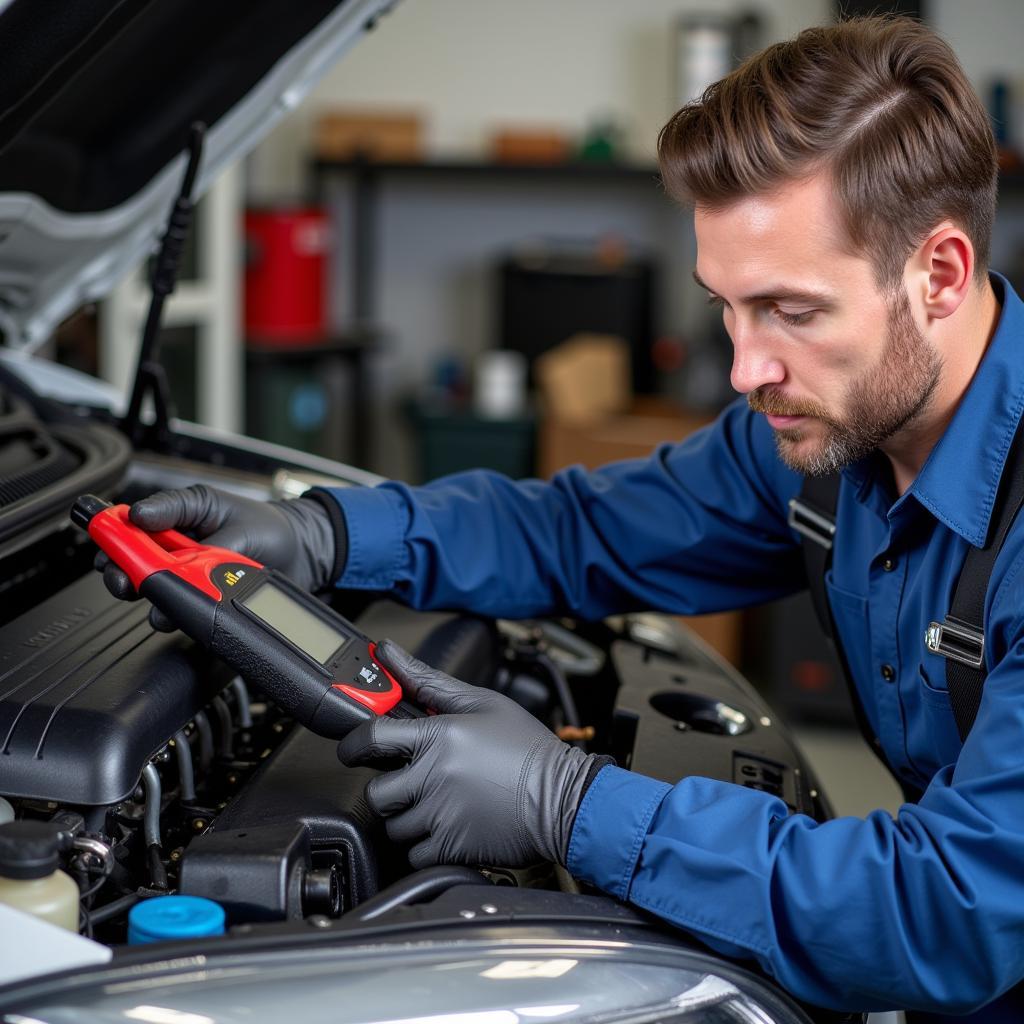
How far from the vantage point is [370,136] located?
4121mm

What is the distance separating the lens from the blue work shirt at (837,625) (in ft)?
2.82

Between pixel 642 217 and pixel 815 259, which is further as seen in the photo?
pixel 642 217

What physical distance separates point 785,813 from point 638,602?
0.53 metres

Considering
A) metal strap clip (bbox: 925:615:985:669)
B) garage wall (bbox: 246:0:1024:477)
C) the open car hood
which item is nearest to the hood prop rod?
the open car hood

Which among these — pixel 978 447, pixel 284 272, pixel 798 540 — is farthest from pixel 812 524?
pixel 284 272

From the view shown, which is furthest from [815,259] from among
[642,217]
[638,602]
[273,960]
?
[642,217]

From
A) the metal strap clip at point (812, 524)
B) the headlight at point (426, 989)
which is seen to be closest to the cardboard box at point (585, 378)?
the metal strap clip at point (812, 524)

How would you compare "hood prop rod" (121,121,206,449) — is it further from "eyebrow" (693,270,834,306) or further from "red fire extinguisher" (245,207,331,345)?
"red fire extinguisher" (245,207,331,345)

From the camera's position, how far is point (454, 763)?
94 cm

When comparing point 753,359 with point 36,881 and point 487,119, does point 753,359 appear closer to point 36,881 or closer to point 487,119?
point 36,881

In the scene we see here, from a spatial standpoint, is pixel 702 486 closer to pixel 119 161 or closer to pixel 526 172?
pixel 119 161

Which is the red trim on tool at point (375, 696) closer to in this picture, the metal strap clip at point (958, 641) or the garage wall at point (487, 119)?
the metal strap clip at point (958, 641)

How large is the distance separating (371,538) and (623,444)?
218 centimetres

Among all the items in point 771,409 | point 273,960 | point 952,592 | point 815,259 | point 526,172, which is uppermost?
point 526,172
